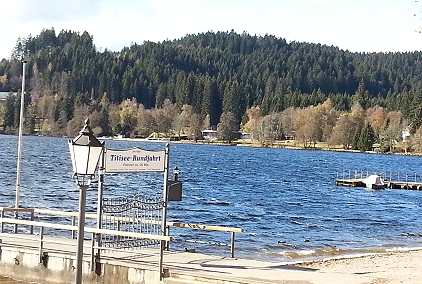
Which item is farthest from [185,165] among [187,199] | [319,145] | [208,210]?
[319,145]

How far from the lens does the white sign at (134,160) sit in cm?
1519

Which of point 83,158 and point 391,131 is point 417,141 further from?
point 83,158

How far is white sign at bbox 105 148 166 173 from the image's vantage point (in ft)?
49.8

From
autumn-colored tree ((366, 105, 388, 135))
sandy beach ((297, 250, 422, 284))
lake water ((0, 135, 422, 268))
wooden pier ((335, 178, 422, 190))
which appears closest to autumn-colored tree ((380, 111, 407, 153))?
autumn-colored tree ((366, 105, 388, 135))

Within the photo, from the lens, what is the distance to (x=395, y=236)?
119ft

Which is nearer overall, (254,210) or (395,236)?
(395,236)

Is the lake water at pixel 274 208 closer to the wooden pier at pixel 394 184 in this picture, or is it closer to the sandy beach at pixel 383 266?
the wooden pier at pixel 394 184

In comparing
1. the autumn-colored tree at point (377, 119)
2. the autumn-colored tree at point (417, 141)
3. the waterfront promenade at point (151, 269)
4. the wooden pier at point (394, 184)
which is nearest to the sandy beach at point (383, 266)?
the waterfront promenade at point (151, 269)

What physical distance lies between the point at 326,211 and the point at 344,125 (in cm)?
14038

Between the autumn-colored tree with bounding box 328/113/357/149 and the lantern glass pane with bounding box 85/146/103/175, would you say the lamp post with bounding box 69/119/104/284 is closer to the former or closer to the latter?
the lantern glass pane with bounding box 85/146/103/175

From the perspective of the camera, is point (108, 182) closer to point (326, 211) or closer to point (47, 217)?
point (326, 211)

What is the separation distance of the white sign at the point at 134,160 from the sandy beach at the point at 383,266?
15.9ft

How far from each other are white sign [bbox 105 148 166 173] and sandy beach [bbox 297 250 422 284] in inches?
191

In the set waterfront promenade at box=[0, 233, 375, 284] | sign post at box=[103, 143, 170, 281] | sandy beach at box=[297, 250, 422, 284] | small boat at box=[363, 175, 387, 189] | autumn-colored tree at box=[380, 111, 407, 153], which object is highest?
autumn-colored tree at box=[380, 111, 407, 153]
